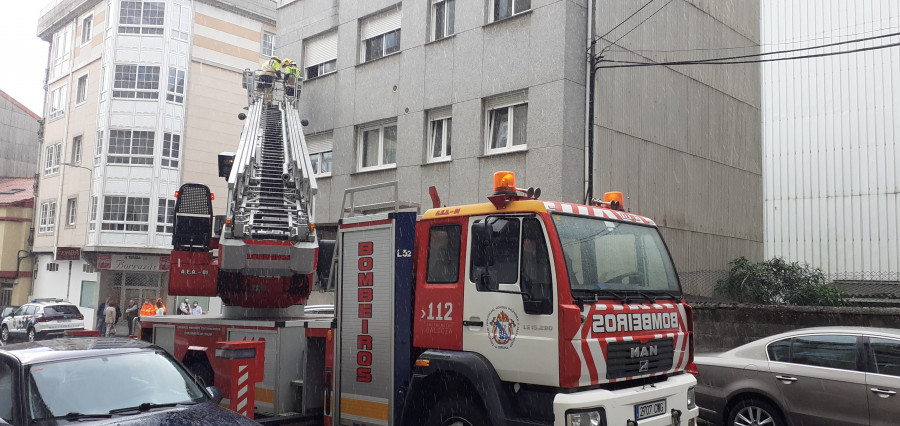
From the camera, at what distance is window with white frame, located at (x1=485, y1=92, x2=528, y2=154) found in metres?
13.9

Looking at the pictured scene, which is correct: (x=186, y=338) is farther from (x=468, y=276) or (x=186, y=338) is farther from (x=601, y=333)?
(x=601, y=333)

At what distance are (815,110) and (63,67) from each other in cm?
3398

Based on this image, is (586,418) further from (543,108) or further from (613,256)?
(543,108)

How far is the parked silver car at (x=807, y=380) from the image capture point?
6898 mm

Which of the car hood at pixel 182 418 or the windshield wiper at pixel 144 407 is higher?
the windshield wiper at pixel 144 407

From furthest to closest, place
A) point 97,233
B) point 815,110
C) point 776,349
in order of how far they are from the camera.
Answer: point 97,233, point 815,110, point 776,349

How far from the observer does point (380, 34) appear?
1728cm

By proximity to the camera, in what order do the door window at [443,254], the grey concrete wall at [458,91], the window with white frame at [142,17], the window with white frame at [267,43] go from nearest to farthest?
1. the door window at [443,254]
2. the grey concrete wall at [458,91]
3. the window with white frame at [142,17]
4. the window with white frame at [267,43]

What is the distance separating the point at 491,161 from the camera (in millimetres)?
14102

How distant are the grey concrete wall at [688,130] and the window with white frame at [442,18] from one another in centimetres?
353

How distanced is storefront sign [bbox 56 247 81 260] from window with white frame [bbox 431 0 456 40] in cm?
2291

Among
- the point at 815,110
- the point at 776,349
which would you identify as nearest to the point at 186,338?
the point at 776,349

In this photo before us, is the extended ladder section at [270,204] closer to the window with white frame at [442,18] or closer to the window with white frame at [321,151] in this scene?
the window with white frame at [442,18]

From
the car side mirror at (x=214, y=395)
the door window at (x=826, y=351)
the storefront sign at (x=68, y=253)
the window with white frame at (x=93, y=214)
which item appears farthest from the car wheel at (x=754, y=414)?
the storefront sign at (x=68, y=253)
